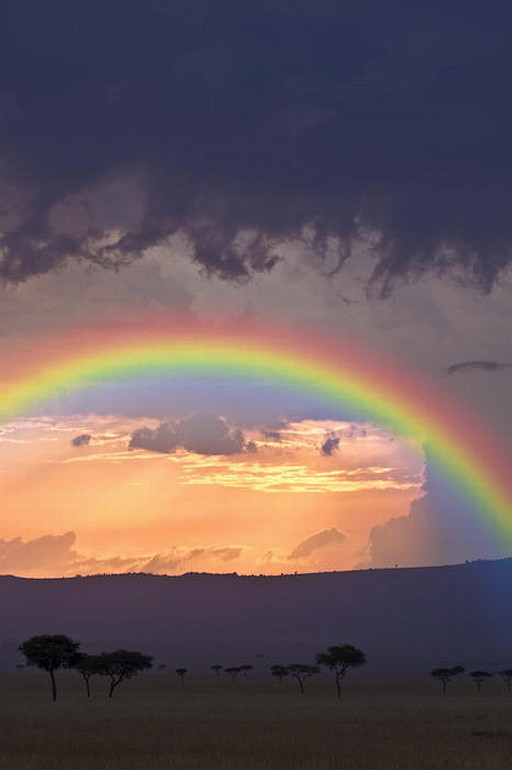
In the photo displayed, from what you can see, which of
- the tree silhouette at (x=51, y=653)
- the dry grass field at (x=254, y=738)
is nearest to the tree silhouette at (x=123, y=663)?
the tree silhouette at (x=51, y=653)

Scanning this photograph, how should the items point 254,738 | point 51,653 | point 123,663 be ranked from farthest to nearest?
1. point 123,663
2. point 51,653
3. point 254,738

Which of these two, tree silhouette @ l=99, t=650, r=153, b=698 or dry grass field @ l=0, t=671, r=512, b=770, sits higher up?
tree silhouette @ l=99, t=650, r=153, b=698

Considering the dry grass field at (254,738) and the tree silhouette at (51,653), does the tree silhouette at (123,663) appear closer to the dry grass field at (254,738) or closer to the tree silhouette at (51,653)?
the tree silhouette at (51,653)

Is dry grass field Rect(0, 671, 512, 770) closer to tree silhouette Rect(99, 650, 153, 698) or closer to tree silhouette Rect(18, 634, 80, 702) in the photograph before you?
tree silhouette Rect(18, 634, 80, 702)

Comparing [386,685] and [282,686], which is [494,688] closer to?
[386,685]

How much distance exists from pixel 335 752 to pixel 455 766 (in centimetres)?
730

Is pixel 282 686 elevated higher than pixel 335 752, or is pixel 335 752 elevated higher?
pixel 282 686

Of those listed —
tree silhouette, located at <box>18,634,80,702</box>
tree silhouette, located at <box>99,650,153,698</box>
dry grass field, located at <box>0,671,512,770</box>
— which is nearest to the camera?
dry grass field, located at <box>0,671,512,770</box>

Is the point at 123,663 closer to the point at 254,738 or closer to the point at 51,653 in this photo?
the point at 51,653

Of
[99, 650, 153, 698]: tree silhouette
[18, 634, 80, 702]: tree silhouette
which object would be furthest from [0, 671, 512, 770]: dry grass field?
[99, 650, 153, 698]: tree silhouette

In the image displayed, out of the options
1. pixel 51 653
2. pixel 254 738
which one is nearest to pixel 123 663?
pixel 51 653

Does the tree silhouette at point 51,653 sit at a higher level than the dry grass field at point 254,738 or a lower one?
higher

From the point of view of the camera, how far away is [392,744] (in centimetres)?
4503

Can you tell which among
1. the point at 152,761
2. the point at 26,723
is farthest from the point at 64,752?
the point at 26,723
